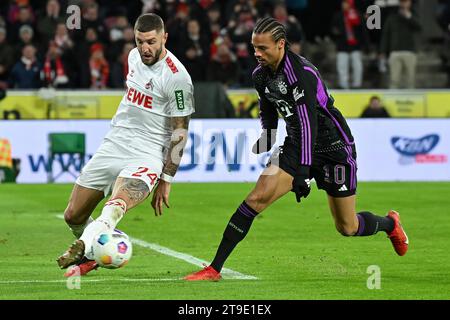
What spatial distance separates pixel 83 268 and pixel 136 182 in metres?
0.99

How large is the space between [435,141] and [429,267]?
38.9ft

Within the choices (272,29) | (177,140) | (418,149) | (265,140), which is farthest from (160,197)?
(418,149)

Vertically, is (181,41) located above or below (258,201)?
above

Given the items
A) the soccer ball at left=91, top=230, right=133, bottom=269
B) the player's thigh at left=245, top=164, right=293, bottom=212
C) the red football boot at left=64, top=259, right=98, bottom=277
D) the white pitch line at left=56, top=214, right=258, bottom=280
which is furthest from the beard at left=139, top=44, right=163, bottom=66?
the white pitch line at left=56, top=214, right=258, bottom=280

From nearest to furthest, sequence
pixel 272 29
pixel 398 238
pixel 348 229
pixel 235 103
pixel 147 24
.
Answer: pixel 272 29 → pixel 147 24 → pixel 348 229 → pixel 398 238 → pixel 235 103

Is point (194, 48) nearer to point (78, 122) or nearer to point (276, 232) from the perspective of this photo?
point (78, 122)

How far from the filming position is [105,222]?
9.69 metres

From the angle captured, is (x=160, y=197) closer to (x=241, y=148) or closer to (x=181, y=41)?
(x=241, y=148)

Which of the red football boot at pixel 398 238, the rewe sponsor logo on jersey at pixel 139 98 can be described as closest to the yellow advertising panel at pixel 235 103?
the red football boot at pixel 398 238

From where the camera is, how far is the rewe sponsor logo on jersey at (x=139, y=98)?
34.9 ft

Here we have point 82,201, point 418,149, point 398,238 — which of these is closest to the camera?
point 82,201

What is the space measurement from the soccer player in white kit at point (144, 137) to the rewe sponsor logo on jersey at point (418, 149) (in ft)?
42.2

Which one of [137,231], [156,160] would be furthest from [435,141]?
[156,160]

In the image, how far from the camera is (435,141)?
22984 millimetres
